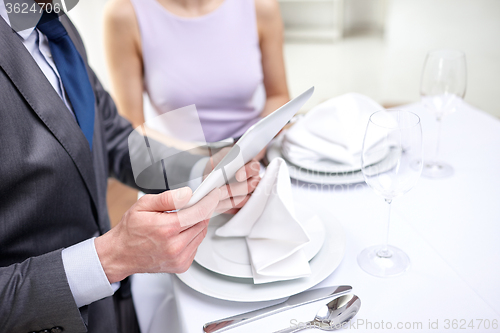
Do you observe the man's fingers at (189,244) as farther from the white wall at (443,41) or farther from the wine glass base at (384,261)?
the white wall at (443,41)

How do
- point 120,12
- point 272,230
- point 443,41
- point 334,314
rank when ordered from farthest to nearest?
1. point 443,41
2. point 120,12
3. point 272,230
4. point 334,314

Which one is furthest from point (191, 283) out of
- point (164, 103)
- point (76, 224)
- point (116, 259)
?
point (164, 103)

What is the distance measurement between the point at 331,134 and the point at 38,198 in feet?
1.99

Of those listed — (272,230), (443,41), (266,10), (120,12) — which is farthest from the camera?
(443,41)

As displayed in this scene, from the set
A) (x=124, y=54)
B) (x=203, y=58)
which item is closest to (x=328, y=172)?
(x=203, y=58)

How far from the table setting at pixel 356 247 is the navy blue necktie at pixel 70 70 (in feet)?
1.19

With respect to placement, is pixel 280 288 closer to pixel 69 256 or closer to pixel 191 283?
pixel 191 283

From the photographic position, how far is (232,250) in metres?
0.69

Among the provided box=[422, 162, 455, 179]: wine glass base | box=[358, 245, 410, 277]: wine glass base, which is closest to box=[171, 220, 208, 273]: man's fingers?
box=[358, 245, 410, 277]: wine glass base

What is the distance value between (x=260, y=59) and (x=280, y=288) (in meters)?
1.14

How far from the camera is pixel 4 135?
69 centimetres

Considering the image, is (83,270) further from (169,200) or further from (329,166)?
(329,166)

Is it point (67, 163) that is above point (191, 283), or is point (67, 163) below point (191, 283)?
above

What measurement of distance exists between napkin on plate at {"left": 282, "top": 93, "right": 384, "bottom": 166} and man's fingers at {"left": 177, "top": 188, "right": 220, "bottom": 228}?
0.38 metres
